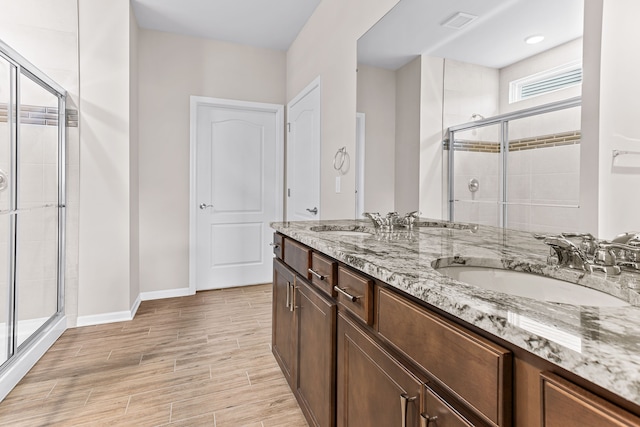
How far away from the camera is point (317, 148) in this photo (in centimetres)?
299

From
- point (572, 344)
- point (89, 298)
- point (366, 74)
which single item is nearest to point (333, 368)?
point (572, 344)

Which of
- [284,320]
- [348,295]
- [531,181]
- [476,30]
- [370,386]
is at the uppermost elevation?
[476,30]

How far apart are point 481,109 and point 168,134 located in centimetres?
315

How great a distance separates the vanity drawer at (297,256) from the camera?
4.80ft

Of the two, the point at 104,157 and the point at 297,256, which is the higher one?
the point at 104,157

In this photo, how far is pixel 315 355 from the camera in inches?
53.3

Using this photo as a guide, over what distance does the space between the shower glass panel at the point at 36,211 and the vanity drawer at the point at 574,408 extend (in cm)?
268

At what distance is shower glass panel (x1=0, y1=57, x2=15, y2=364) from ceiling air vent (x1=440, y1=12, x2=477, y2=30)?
2.36 m

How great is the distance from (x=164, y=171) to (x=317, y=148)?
1.68m

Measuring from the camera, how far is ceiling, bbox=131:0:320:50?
299 cm

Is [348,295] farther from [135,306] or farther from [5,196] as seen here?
[135,306]

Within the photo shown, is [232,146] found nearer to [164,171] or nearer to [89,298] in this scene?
[164,171]

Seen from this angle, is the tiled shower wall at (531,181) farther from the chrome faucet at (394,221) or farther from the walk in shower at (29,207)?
the walk in shower at (29,207)

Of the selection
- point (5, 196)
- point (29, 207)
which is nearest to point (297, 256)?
point (5, 196)
